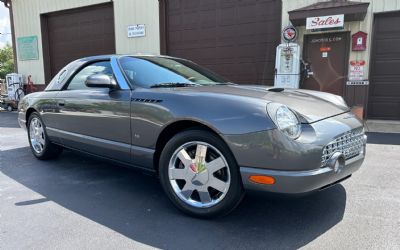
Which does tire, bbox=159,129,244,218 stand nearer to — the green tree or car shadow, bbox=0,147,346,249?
car shadow, bbox=0,147,346,249

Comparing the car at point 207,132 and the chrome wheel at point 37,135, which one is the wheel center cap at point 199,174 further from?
the chrome wheel at point 37,135

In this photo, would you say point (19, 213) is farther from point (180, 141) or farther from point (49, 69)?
point (49, 69)

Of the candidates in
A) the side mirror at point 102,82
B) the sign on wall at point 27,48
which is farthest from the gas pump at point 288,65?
the sign on wall at point 27,48

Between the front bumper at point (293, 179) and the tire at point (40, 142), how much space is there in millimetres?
3203

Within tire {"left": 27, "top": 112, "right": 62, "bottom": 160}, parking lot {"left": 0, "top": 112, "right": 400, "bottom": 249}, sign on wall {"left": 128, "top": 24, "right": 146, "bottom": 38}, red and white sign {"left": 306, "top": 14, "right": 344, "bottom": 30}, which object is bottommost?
parking lot {"left": 0, "top": 112, "right": 400, "bottom": 249}

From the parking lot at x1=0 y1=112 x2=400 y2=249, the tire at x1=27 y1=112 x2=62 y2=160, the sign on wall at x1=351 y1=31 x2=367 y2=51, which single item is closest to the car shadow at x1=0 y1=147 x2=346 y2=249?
the parking lot at x1=0 y1=112 x2=400 y2=249

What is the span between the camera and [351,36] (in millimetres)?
8156

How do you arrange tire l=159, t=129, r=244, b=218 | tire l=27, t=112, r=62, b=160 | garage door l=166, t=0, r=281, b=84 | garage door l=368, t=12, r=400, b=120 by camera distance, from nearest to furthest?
tire l=159, t=129, r=244, b=218 < tire l=27, t=112, r=62, b=160 < garage door l=368, t=12, r=400, b=120 < garage door l=166, t=0, r=281, b=84

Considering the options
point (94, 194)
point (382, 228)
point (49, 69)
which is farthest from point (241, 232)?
point (49, 69)

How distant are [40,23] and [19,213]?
12.5 m

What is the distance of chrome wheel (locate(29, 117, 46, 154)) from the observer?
4759 millimetres

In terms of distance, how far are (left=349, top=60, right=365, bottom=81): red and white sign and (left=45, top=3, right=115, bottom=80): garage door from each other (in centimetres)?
787

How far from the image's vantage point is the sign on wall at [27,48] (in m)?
13.8

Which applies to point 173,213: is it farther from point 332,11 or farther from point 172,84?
point 332,11
